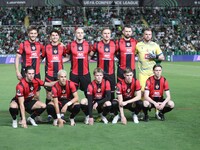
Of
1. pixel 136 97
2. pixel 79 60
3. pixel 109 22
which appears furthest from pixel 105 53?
pixel 109 22

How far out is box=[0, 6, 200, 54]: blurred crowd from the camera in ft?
111

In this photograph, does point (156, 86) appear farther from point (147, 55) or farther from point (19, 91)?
point (19, 91)

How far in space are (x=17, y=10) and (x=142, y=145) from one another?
31695 millimetres

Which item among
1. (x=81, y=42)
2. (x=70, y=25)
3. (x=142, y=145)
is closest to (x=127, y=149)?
(x=142, y=145)

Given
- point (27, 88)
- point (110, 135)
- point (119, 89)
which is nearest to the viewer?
point (110, 135)

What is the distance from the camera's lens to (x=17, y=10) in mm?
35781

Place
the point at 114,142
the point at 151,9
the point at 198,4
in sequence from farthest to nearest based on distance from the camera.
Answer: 1. the point at 151,9
2. the point at 198,4
3. the point at 114,142

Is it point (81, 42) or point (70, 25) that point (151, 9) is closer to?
point (70, 25)

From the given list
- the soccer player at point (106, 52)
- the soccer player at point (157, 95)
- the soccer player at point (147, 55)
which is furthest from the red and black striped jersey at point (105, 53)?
the soccer player at point (157, 95)

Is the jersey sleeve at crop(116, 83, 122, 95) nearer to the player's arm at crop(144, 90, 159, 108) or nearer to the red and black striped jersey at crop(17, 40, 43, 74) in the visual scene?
the player's arm at crop(144, 90, 159, 108)

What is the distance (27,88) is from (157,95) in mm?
2418

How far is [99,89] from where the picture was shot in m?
7.59

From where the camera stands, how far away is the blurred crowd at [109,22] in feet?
111

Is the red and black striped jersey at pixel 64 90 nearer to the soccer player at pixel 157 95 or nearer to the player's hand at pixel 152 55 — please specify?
the soccer player at pixel 157 95
